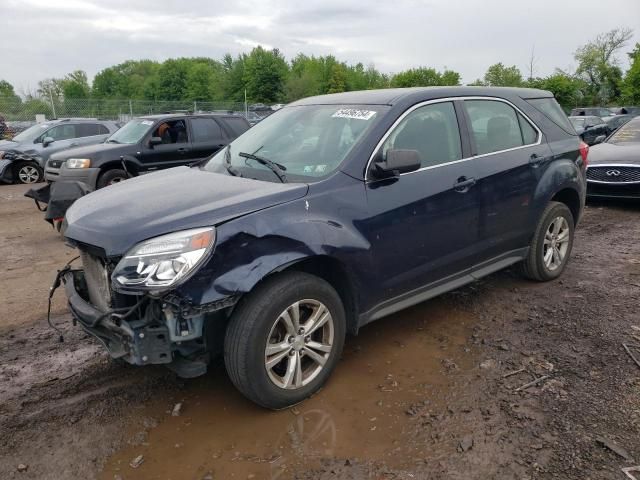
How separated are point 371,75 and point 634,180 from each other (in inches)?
3190

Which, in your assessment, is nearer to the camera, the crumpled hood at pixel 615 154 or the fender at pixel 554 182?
the fender at pixel 554 182

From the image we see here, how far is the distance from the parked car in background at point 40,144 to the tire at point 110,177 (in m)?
4.58

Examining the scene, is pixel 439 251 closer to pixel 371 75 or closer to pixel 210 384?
pixel 210 384

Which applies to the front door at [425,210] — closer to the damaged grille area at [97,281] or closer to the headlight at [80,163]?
the damaged grille area at [97,281]

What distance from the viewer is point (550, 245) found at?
16.4ft

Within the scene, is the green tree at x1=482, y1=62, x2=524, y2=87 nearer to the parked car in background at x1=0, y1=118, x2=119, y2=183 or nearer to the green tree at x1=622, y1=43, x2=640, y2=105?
the green tree at x1=622, y1=43, x2=640, y2=105

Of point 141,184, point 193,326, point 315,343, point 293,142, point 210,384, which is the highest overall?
point 293,142

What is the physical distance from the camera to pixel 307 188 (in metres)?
3.13

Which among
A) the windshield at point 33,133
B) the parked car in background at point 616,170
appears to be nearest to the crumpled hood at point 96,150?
the windshield at point 33,133

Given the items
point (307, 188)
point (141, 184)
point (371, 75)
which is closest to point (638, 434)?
point (307, 188)

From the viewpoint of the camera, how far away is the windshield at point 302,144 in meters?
3.43

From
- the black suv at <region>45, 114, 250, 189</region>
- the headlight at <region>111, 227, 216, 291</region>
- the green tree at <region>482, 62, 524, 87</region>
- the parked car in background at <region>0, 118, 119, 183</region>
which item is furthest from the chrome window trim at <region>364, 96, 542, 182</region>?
the green tree at <region>482, 62, 524, 87</region>

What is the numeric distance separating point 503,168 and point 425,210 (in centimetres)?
104

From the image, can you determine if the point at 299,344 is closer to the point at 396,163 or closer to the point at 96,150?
the point at 396,163
